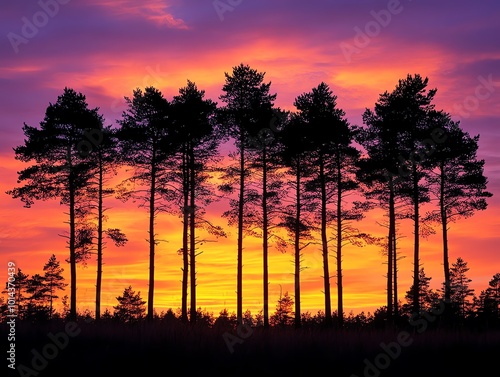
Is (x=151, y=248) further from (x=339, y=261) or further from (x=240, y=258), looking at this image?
(x=339, y=261)

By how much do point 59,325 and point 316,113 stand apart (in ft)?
79.1

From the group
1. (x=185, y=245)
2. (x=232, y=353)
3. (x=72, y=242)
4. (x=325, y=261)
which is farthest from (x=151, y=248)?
(x=232, y=353)

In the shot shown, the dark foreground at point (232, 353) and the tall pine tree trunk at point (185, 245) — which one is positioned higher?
the tall pine tree trunk at point (185, 245)

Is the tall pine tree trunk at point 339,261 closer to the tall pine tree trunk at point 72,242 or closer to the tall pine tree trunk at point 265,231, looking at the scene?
the tall pine tree trunk at point 265,231

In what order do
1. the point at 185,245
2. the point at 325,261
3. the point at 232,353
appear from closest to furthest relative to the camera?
1. the point at 232,353
2. the point at 185,245
3. the point at 325,261

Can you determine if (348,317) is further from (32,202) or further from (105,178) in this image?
(32,202)

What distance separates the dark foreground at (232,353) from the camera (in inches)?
560

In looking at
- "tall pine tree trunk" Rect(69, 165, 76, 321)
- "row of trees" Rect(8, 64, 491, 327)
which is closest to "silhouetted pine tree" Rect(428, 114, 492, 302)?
"row of trees" Rect(8, 64, 491, 327)

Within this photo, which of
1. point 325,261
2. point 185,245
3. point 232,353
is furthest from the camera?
point 325,261

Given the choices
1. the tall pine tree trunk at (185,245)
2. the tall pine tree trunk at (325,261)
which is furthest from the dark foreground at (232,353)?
the tall pine tree trunk at (325,261)

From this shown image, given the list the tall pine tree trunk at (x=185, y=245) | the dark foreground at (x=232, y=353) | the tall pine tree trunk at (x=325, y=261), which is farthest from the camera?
the tall pine tree trunk at (x=325, y=261)

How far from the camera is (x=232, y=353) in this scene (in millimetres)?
15016

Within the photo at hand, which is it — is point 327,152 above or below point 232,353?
above

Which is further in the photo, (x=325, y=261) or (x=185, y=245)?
(x=325, y=261)
